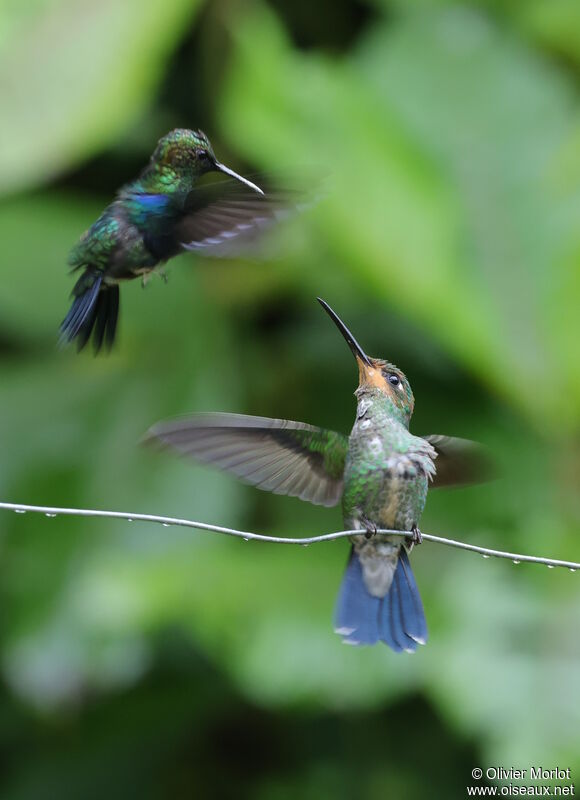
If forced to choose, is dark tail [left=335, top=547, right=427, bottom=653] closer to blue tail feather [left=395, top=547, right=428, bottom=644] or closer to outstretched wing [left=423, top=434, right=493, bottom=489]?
blue tail feather [left=395, top=547, right=428, bottom=644]

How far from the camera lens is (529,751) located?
2.48m

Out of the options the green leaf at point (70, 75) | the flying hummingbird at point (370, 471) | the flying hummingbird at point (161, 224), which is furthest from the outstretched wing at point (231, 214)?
the green leaf at point (70, 75)

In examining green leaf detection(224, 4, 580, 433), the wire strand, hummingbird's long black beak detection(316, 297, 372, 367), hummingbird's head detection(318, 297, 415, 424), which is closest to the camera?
the wire strand

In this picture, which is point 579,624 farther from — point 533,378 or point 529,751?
point 533,378

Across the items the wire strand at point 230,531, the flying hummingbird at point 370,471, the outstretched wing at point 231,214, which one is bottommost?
the wire strand at point 230,531

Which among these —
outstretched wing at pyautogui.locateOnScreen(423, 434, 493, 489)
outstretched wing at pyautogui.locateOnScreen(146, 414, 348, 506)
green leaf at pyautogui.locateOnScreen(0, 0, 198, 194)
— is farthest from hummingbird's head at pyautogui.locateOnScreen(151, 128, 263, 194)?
green leaf at pyautogui.locateOnScreen(0, 0, 198, 194)

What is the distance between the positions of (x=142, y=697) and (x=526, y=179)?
79.4 inches

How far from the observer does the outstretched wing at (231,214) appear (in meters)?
1.00

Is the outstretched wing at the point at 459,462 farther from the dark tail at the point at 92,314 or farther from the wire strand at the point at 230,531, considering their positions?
the dark tail at the point at 92,314

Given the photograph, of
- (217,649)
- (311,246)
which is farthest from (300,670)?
(311,246)

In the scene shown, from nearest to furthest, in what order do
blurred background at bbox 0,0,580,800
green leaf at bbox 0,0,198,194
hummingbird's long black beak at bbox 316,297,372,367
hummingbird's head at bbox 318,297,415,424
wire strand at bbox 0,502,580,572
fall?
wire strand at bbox 0,502,580,572 < hummingbird's long black beak at bbox 316,297,372,367 < hummingbird's head at bbox 318,297,415,424 < green leaf at bbox 0,0,198,194 < blurred background at bbox 0,0,580,800

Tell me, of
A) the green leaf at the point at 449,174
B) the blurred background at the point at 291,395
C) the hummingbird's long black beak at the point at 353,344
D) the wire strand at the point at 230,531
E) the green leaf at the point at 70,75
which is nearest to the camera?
the wire strand at the point at 230,531

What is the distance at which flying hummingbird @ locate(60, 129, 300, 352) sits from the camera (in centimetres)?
97

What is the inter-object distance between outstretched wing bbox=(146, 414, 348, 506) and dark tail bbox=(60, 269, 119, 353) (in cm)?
13
